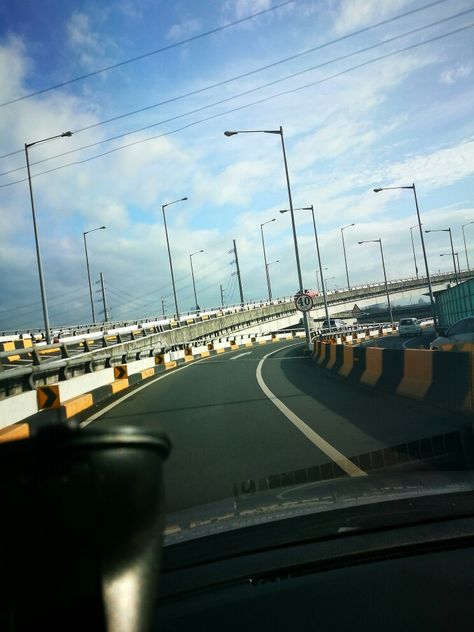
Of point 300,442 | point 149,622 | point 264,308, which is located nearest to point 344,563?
point 149,622

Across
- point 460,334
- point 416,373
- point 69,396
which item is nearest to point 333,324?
point 460,334

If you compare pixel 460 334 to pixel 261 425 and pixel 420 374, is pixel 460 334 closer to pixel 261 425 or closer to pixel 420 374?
pixel 420 374

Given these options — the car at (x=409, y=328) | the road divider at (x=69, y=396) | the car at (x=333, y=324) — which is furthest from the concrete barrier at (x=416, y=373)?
the car at (x=333, y=324)

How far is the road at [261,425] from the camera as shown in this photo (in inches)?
257

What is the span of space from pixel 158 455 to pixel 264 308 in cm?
7677

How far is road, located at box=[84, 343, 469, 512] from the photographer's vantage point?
21.4 feet

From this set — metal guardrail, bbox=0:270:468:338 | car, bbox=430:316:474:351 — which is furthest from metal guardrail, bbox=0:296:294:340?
car, bbox=430:316:474:351

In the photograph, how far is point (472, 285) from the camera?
39.8 metres

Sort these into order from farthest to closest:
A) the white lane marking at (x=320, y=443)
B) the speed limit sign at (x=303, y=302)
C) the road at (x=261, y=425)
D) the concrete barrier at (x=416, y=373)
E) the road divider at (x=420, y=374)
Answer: the speed limit sign at (x=303, y=302), the concrete barrier at (x=416, y=373), the road divider at (x=420, y=374), the road at (x=261, y=425), the white lane marking at (x=320, y=443)

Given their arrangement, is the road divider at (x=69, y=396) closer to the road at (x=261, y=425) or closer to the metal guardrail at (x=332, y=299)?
the road at (x=261, y=425)

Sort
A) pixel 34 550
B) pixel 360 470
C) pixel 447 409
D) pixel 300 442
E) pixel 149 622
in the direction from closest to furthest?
pixel 34 550 → pixel 149 622 → pixel 360 470 → pixel 300 442 → pixel 447 409

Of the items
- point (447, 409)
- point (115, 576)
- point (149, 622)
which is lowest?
point (447, 409)

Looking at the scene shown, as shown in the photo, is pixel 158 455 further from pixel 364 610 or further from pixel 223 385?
pixel 223 385

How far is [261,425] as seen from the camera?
9672 mm
